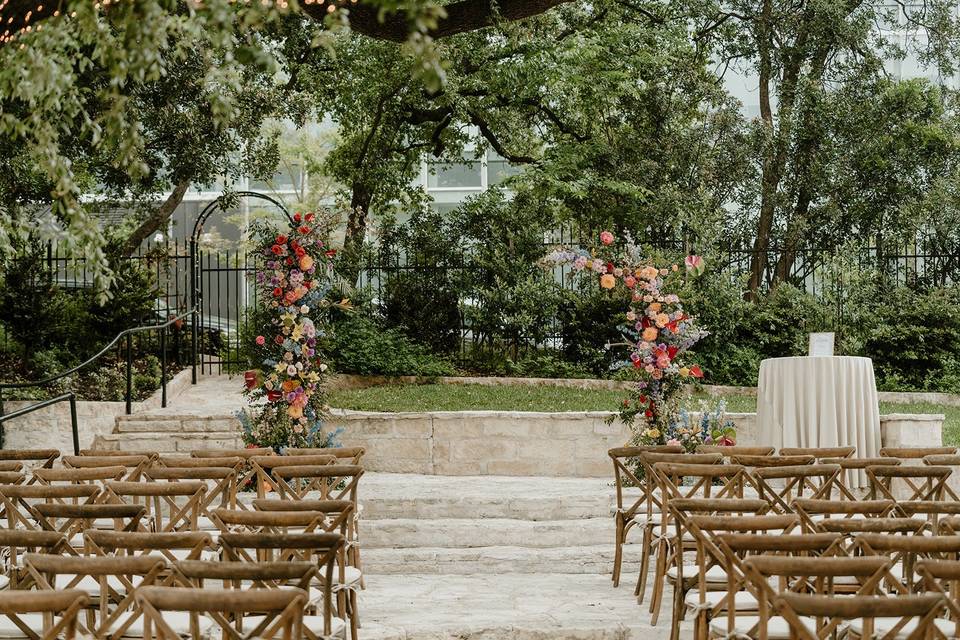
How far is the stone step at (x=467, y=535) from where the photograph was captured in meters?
8.88

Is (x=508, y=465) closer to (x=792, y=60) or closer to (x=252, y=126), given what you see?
(x=252, y=126)

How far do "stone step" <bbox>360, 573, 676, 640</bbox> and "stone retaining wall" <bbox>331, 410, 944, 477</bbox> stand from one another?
10.4 ft

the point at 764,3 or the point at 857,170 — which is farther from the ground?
the point at 764,3

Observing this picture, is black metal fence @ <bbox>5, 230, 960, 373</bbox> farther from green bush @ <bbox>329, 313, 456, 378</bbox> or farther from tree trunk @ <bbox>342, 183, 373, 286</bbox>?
green bush @ <bbox>329, 313, 456, 378</bbox>

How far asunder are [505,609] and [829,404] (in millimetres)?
3568

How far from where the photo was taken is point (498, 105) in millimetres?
16891

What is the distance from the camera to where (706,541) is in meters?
4.87

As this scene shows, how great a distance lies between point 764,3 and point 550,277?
5.93 meters

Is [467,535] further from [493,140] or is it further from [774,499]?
[493,140]

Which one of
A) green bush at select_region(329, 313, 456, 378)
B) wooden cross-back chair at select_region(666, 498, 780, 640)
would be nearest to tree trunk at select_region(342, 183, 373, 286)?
green bush at select_region(329, 313, 456, 378)

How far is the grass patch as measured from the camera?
43.7 feet

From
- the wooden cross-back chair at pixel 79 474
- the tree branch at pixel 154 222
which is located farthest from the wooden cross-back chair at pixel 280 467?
the tree branch at pixel 154 222

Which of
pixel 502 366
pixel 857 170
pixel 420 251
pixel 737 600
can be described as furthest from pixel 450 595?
pixel 857 170

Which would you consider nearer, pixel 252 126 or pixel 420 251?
pixel 252 126
